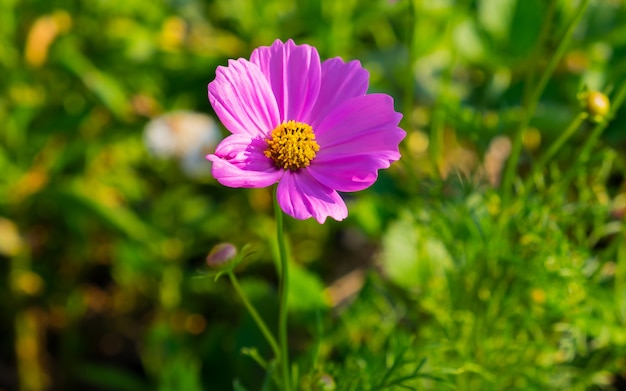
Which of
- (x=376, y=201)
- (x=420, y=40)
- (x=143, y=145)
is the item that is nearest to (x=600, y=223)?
(x=376, y=201)

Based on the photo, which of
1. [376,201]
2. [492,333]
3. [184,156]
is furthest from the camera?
[184,156]

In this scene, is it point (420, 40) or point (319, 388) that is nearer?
point (319, 388)

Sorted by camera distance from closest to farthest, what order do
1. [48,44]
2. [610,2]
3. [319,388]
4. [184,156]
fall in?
1. [319,388]
2. [48,44]
3. [184,156]
4. [610,2]

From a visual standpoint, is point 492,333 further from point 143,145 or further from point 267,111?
point 143,145

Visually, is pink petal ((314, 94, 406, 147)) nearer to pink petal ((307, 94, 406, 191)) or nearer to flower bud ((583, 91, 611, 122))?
pink petal ((307, 94, 406, 191))

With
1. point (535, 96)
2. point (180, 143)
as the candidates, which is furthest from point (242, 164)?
point (180, 143)

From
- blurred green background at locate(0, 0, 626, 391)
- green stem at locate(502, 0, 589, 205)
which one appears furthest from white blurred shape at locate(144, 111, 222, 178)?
green stem at locate(502, 0, 589, 205)

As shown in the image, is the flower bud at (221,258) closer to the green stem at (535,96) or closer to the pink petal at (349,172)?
the pink petal at (349,172)
